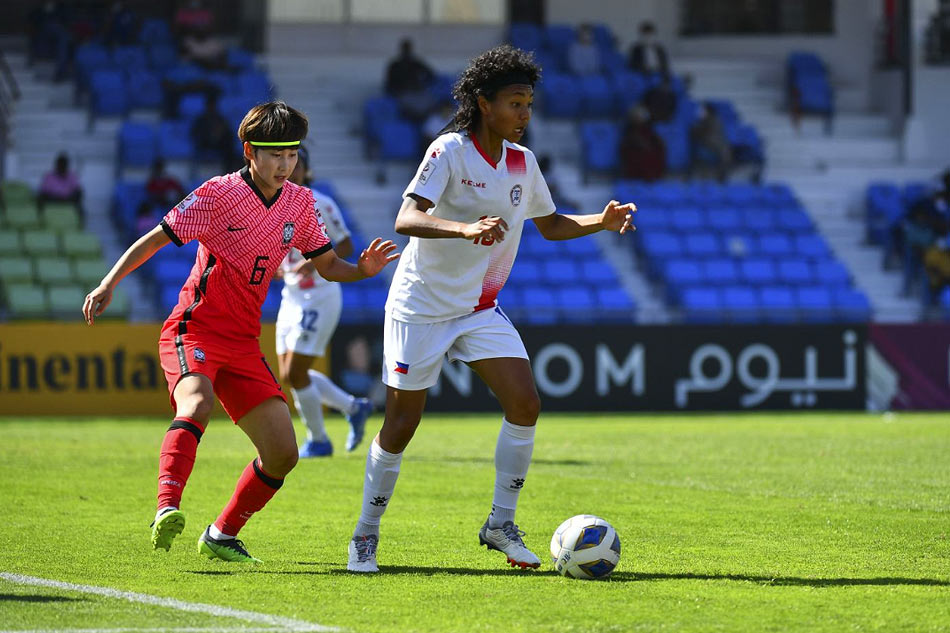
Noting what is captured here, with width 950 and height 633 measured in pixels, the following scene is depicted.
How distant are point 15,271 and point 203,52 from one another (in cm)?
656

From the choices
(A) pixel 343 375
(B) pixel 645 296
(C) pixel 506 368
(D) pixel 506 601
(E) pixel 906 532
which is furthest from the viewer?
(B) pixel 645 296

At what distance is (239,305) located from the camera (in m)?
6.96

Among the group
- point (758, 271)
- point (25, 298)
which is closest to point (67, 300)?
point (25, 298)

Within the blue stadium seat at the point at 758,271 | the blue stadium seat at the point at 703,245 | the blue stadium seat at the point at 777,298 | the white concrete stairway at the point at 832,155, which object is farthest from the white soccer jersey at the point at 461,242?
the white concrete stairway at the point at 832,155

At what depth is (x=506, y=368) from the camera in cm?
693

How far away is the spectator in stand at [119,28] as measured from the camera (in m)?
25.4

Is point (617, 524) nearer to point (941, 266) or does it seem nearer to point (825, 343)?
point (825, 343)

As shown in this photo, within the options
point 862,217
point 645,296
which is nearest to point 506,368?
point 645,296

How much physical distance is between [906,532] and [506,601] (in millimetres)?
3121

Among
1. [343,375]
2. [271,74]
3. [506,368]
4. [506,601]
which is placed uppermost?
[271,74]

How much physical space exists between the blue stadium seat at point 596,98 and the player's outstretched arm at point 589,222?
18.9 meters

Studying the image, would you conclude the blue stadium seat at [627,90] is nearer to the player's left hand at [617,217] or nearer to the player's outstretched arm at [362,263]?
the player's left hand at [617,217]

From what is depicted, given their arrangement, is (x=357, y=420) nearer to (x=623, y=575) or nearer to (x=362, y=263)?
(x=362, y=263)

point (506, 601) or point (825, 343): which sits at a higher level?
point (506, 601)
